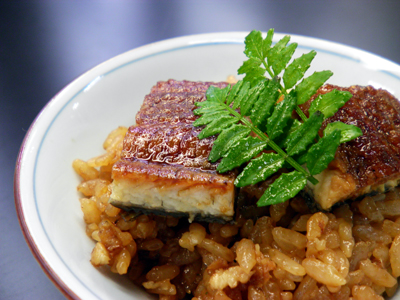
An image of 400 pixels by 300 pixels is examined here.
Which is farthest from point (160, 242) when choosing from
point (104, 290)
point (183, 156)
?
point (183, 156)

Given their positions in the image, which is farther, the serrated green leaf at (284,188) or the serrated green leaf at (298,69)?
the serrated green leaf at (298,69)

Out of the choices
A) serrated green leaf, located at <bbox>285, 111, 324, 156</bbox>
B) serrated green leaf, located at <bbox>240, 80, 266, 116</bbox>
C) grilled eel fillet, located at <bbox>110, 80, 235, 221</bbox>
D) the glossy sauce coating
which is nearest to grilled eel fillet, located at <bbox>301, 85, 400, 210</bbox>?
the glossy sauce coating

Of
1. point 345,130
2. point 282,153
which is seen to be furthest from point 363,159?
point 282,153

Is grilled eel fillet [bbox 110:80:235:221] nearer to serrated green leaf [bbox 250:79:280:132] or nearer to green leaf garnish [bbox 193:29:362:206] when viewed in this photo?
green leaf garnish [bbox 193:29:362:206]

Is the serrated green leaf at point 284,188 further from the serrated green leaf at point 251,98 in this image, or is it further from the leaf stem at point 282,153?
the serrated green leaf at point 251,98

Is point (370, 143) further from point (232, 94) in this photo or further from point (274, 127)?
point (232, 94)

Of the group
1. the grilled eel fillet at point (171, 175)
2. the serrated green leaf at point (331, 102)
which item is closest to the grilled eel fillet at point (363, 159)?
the serrated green leaf at point (331, 102)
